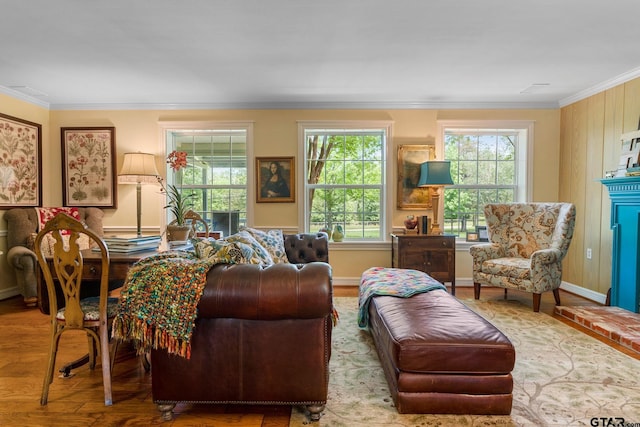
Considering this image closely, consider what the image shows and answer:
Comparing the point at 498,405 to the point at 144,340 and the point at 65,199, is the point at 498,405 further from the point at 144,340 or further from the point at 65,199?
the point at 65,199

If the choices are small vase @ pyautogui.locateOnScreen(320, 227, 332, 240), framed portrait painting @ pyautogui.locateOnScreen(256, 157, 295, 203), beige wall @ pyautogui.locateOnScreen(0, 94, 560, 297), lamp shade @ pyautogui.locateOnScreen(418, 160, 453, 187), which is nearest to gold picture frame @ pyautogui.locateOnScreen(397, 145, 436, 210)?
beige wall @ pyautogui.locateOnScreen(0, 94, 560, 297)

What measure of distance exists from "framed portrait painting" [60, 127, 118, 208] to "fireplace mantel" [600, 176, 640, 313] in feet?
18.6

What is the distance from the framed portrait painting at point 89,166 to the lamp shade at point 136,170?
0.69 metres

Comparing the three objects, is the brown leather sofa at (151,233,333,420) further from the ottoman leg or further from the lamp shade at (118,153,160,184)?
the lamp shade at (118,153,160,184)

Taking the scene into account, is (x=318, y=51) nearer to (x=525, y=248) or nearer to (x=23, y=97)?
(x=525, y=248)

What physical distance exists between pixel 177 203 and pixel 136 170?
0.96 metres

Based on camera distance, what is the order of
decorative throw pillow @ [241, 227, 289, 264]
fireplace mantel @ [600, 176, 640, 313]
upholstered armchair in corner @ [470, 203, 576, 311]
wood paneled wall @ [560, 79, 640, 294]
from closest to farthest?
decorative throw pillow @ [241, 227, 289, 264], fireplace mantel @ [600, 176, 640, 313], upholstered armchair in corner @ [470, 203, 576, 311], wood paneled wall @ [560, 79, 640, 294]

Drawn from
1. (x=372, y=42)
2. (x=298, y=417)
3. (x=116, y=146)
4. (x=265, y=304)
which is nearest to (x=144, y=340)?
(x=265, y=304)

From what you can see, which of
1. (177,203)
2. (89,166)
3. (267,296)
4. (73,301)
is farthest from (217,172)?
(267,296)

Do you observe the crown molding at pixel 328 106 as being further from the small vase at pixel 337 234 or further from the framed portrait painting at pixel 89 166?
A: the small vase at pixel 337 234

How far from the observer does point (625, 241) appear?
11.0 ft

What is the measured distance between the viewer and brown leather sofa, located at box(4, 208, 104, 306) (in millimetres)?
3527

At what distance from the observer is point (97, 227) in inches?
168

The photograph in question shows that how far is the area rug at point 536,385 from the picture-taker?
5.67ft
